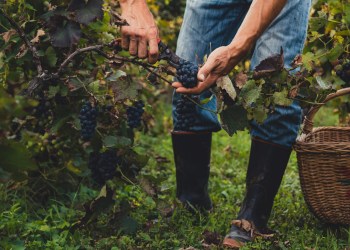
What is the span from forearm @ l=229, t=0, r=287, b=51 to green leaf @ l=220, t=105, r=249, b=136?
0.20 meters

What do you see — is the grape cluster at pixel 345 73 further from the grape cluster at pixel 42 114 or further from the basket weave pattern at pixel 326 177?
the grape cluster at pixel 42 114

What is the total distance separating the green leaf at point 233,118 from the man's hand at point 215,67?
→ 11cm

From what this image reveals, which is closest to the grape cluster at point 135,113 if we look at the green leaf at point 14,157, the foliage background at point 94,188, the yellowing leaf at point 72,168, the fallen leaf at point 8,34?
the foliage background at point 94,188

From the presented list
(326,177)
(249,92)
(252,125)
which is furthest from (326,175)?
(249,92)

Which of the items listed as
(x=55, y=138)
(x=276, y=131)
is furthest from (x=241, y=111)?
(x=55, y=138)

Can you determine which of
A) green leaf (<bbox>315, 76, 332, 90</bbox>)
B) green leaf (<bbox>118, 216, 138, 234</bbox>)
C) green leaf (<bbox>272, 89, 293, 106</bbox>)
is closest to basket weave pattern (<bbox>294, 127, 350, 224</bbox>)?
green leaf (<bbox>315, 76, 332, 90</bbox>)

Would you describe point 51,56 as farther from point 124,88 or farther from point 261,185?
point 261,185

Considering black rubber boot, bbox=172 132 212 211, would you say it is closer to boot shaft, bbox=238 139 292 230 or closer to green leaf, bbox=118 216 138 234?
boot shaft, bbox=238 139 292 230

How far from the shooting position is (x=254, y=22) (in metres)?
2.12

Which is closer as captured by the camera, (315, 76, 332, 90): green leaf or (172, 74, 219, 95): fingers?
(172, 74, 219, 95): fingers

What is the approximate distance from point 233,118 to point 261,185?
582 mm

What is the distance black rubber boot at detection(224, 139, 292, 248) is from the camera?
256 centimetres

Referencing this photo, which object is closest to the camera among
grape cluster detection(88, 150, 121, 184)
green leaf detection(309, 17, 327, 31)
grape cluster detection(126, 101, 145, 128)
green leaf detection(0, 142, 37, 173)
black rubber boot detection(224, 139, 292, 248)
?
green leaf detection(0, 142, 37, 173)

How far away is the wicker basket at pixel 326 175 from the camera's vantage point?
2.53 meters
